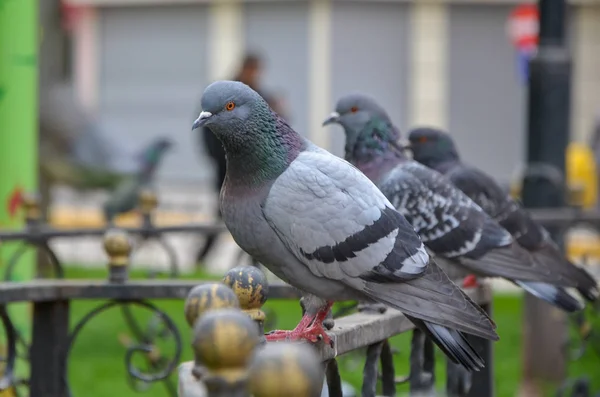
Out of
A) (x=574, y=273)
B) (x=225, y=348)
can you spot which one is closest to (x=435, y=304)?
(x=574, y=273)

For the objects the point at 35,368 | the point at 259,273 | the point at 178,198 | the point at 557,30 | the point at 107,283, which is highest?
the point at 557,30

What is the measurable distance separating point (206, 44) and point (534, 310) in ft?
55.0

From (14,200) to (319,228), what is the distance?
238 centimetres

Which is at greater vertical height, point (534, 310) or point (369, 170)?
point (369, 170)

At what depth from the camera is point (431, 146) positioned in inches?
185

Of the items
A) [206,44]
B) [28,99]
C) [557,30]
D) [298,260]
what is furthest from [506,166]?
[298,260]

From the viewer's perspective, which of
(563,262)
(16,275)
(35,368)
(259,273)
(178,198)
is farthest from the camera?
(178,198)

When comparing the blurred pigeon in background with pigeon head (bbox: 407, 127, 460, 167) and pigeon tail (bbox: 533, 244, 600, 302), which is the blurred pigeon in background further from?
pigeon tail (bbox: 533, 244, 600, 302)

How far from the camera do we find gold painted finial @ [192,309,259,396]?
64.1 inches

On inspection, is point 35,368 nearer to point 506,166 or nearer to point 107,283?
point 107,283

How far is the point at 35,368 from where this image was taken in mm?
3455

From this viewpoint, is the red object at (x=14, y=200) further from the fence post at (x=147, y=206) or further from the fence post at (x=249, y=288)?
the fence post at (x=249, y=288)

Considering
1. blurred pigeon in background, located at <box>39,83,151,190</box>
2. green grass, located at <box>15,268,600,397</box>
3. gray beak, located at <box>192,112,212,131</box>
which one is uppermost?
gray beak, located at <box>192,112,212,131</box>

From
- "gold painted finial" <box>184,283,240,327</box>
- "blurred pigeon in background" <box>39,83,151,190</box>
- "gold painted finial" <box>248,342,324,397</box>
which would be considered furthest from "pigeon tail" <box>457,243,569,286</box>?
"blurred pigeon in background" <box>39,83,151,190</box>
